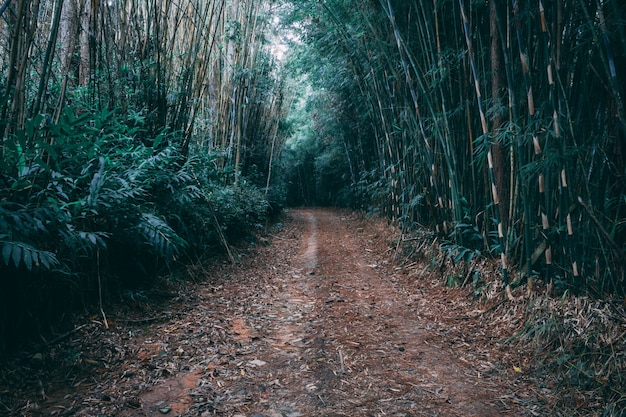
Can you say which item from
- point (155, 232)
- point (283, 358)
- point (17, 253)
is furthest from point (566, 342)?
point (17, 253)

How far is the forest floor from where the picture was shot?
1559mm

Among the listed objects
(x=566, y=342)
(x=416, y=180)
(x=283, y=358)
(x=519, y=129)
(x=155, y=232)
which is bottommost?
(x=283, y=358)

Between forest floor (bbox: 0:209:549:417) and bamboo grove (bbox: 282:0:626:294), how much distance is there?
552 mm

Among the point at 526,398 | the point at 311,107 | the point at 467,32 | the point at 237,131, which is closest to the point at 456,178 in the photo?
the point at 467,32

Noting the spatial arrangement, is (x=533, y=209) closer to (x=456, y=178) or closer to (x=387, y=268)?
(x=456, y=178)

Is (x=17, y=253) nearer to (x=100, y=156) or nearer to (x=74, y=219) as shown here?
(x=74, y=219)

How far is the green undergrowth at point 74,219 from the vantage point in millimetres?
1591

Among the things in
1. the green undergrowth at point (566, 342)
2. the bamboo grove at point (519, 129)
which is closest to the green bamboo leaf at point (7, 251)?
the green undergrowth at point (566, 342)

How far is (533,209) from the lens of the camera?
93.8 inches

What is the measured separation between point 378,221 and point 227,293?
4.16 m

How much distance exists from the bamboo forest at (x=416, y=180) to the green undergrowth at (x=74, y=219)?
1cm

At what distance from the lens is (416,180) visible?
14.3 feet

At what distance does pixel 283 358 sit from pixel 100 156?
1.49 metres

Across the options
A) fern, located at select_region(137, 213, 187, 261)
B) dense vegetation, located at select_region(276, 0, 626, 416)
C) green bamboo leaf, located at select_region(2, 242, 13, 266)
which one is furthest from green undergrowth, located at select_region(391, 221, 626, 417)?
green bamboo leaf, located at select_region(2, 242, 13, 266)
